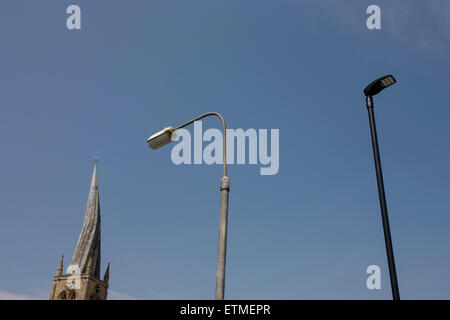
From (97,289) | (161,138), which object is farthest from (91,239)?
(161,138)

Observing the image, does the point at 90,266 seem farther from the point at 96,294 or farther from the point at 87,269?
the point at 96,294

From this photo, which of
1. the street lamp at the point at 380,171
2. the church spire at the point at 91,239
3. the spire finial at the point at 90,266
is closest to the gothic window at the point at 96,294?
the church spire at the point at 91,239

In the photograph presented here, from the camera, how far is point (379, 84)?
33.3 feet

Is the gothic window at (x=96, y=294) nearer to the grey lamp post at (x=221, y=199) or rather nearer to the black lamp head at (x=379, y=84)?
the grey lamp post at (x=221, y=199)

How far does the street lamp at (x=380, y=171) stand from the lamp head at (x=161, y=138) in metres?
5.44

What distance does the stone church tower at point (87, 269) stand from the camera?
9400 cm

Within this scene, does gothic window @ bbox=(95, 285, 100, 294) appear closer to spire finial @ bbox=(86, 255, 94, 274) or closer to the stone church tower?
the stone church tower

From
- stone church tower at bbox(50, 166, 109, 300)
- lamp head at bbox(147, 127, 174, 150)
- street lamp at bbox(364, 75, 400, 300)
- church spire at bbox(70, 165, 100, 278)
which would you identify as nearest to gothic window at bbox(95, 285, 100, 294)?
stone church tower at bbox(50, 166, 109, 300)

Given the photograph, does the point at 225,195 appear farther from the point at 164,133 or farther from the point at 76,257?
the point at 76,257
